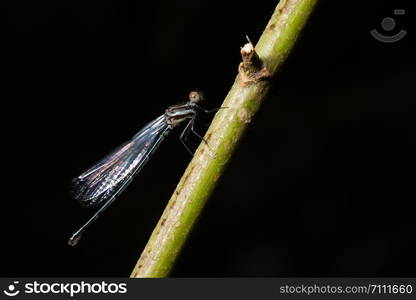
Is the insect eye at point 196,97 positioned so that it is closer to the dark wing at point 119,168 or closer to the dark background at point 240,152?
the dark wing at point 119,168

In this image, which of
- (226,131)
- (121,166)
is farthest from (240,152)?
(226,131)

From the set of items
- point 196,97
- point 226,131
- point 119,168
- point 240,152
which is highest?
point 226,131

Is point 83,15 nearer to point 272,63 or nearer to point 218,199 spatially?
point 218,199

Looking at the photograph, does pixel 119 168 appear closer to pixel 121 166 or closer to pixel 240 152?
pixel 121 166

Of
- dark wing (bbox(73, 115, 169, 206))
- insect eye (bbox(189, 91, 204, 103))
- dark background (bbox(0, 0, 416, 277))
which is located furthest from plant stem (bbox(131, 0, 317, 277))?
dark background (bbox(0, 0, 416, 277))

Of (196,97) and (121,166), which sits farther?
(121,166)

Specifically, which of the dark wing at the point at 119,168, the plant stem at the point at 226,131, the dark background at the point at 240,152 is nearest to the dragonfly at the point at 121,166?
the dark wing at the point at 119,168
